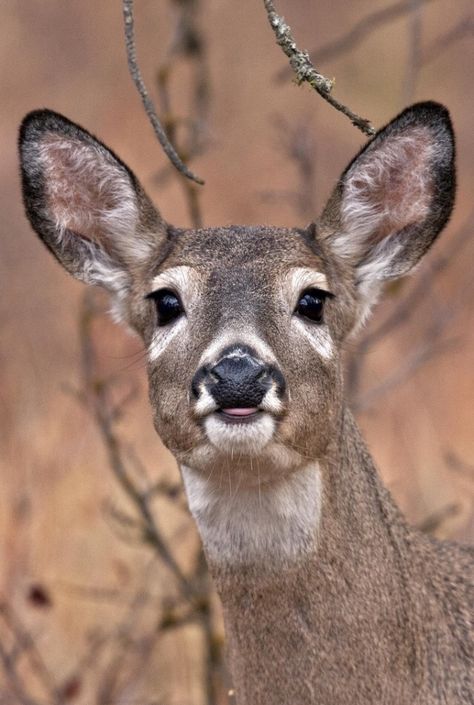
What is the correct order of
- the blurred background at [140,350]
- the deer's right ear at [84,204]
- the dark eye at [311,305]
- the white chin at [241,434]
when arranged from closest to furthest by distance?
the white chin at [241,434] < the dark eye at [311,305] < the deer's right ear at [84,204] < the blurred background at [140,350]

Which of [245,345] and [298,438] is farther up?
[245,345]

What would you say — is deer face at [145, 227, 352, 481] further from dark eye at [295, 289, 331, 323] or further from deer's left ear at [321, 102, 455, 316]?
deer's left ear at [321, 102, 455, 316]

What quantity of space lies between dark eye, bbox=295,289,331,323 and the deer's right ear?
843 mm

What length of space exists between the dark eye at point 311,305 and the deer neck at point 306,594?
532 mm

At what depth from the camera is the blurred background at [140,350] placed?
30.0 ft

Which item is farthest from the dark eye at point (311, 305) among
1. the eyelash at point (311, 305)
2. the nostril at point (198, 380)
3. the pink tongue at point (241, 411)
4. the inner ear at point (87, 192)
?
the inner ear at point (87, 192)

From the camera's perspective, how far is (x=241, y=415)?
16.9 ft

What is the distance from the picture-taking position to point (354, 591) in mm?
5688

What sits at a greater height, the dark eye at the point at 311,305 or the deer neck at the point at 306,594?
the dark eye at the point at 311,305

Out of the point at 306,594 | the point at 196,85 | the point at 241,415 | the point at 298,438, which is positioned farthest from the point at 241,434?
the point at 196,85

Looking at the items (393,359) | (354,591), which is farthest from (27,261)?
(354,591)

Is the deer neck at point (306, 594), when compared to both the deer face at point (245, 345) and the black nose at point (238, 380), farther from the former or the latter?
the black nose at point (238, 380)

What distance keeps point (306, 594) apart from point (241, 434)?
793 mm

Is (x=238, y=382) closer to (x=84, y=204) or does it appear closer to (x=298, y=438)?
(x=298, y=438)
